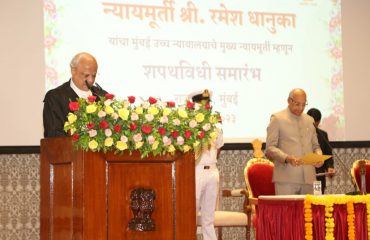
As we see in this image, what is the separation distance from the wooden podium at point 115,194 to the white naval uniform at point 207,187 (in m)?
3.11

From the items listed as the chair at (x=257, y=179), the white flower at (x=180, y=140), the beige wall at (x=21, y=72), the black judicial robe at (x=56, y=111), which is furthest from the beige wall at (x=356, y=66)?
the white flower at (x=180, y=140)

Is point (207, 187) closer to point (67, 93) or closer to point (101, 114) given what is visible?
point (67, 93)

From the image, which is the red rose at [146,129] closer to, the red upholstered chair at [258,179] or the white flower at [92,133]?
the white flower at [92,133]

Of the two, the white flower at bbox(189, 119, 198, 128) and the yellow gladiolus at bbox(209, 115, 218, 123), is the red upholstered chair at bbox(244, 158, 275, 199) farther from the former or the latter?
the white flower at bbox(189, 119, 198, 128)

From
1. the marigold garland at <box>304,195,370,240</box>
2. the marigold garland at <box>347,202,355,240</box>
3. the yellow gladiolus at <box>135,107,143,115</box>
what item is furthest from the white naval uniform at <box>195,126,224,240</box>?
the yellow gladiolus at <box>135,107,143,115</box>

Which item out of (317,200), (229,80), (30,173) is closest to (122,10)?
(229,80)

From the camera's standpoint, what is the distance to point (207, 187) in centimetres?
660

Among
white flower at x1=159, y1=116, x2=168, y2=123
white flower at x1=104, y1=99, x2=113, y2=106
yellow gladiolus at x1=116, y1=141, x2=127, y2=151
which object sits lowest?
yellow gladiolus at x1=116, y1=141, x2=127, y2=151

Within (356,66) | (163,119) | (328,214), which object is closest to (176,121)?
(163,119)

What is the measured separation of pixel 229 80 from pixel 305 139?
188 cm

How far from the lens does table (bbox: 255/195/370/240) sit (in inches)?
217

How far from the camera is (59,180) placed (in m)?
3.47

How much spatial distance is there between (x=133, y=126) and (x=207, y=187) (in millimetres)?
3379

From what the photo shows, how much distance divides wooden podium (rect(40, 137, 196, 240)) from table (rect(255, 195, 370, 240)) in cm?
231
